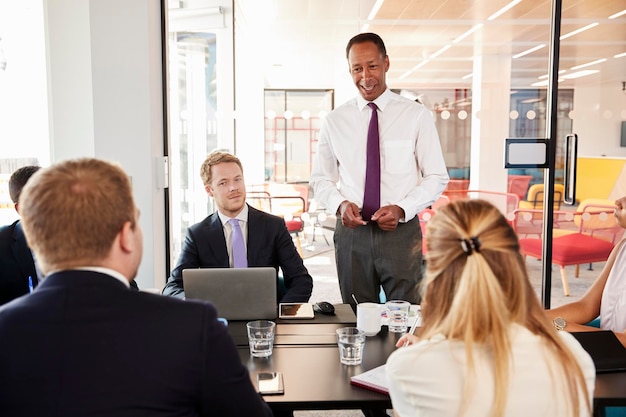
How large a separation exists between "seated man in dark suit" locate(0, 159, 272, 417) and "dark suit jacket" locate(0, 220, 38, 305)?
4.36 feet

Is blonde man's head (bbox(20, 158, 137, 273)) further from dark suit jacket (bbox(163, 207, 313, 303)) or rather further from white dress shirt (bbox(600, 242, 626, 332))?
white dress shirt (bbox(600, 242, 626, 332))

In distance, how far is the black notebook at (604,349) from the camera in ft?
5.42

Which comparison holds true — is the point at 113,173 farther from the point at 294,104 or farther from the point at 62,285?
the point at 294,104

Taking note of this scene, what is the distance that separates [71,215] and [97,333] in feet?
0.72

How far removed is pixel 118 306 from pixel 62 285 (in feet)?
0.36

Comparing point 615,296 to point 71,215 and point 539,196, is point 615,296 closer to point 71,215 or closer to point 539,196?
point 71,215

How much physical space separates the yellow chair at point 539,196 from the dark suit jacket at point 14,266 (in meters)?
3.17

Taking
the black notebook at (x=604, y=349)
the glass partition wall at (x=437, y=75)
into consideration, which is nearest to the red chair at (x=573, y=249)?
the glass partition wall at (x=437, y=75)

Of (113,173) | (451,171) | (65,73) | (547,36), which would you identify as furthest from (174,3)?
(113,173)

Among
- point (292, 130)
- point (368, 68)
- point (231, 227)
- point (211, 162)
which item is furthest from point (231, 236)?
point (292, 130)

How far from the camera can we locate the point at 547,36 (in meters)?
4.04

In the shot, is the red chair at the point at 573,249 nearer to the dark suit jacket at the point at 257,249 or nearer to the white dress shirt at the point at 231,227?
the dark suit jacket at the point at 257,249

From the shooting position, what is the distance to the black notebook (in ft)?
5.42

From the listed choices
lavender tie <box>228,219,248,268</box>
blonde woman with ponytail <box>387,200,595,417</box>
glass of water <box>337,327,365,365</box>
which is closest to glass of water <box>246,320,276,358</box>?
glass of water <box>337,327,365,365</box>
